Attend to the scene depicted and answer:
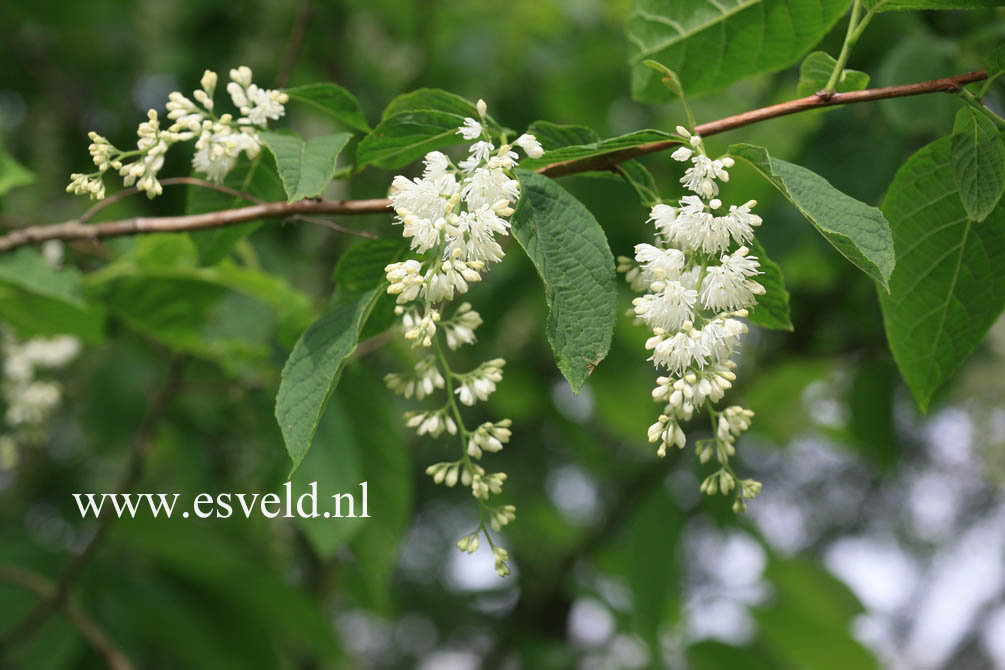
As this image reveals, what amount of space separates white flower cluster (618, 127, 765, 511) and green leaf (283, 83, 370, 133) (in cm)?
38

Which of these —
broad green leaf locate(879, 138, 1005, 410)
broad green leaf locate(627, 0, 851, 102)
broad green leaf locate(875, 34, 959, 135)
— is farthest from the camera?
broad green leaf locate(875, 34, 959, 135)

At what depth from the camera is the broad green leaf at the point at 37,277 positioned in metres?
1.47

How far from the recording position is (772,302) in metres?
0.96

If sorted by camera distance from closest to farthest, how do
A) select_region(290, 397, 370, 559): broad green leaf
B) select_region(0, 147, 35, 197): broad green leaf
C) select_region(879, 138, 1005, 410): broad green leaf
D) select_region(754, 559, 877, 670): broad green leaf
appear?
select_region(879, 138, 1005, 410): broad green leaf
select_region(0, 147, 35, 197): broad green leaf
select_region(290, 397, 370, 559): broad green leaf
select_region(754, 559, 877, 670): broad green leaf

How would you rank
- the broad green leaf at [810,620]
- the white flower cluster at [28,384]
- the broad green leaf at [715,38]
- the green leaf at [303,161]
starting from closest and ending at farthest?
1. the green leaf at [303,161]
2. the broad green leaf at [715,38]
3. the white flower cluster at [28,384]
4. the broad green leaf at [810,620]

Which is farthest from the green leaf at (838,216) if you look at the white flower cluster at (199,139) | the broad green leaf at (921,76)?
the broad green leaf at (921,76)

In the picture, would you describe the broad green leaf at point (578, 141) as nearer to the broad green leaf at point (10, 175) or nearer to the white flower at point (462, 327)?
the white flower at point (462, 327)

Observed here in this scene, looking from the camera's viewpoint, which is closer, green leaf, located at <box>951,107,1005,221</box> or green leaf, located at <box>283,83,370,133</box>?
green leaf, located at <box>951,107,1005,221</box>

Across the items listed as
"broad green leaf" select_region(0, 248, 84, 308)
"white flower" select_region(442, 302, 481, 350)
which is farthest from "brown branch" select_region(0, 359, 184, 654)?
"white flower" select_region(442, 302, 481, 350)

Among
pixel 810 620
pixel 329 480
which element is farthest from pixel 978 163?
pixel 810 620

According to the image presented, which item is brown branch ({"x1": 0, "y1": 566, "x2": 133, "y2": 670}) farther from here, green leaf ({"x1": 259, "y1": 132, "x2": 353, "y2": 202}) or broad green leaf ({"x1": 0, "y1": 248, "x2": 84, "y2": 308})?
green leaf ({"x1": 259, "y1": 132, "x2": 353, "y2": 202})

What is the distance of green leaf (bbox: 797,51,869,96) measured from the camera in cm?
92

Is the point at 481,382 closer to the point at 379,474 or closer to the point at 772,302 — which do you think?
the point at 772,302

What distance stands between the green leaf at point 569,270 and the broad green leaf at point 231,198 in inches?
16.6
